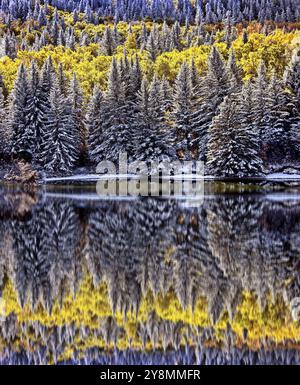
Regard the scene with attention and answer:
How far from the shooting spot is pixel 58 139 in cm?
5047

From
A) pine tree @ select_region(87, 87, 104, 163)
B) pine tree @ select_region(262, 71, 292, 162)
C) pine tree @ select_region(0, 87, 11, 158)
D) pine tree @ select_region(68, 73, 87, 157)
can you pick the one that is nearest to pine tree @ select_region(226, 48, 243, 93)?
pine tree @ select_region(262, 71, 292, 162)

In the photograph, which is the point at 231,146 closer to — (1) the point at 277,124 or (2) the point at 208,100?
(1) the point at 277,124

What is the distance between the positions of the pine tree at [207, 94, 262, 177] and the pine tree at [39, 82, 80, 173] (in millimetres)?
14301

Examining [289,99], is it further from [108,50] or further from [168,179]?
[108,50]

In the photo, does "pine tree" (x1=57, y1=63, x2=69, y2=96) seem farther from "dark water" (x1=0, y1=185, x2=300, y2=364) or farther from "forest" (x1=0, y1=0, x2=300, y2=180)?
"dark water" (x1=0, y1=185, x2=300, y2=364)

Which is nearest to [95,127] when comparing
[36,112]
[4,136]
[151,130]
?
[36,112]

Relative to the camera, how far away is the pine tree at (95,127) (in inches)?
2076

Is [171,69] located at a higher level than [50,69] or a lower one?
higher

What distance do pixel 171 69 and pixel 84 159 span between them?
28211 millimetres

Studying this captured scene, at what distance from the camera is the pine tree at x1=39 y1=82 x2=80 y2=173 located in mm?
50219

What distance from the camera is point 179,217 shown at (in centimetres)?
2025

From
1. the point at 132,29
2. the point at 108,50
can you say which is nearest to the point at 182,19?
the point at 132,29

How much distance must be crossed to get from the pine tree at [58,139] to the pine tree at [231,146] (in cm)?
1430

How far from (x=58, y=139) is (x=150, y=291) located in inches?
1642
